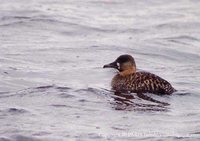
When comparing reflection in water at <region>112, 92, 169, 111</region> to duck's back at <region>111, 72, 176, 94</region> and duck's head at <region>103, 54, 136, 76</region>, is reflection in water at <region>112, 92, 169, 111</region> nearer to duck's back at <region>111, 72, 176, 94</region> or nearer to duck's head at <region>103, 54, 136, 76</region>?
duck's back at <region>111, 72, 176, 94</region>

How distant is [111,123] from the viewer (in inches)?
520

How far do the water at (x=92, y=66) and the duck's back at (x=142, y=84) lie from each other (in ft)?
0.63

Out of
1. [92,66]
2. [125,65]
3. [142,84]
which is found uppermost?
[125,65]

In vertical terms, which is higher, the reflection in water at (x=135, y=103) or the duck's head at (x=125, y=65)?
the duck's head at (x=125, y=65)

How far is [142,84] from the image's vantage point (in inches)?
637

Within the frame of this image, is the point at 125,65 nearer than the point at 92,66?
Yes

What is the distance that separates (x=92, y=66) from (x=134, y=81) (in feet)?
7.86

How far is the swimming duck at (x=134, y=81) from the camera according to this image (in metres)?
15.9

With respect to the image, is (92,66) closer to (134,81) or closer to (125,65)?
(125,65)

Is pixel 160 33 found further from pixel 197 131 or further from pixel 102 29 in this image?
pixel 197 131

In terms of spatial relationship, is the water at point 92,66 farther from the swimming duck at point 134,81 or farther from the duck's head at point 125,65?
the duck's head at point 125,65

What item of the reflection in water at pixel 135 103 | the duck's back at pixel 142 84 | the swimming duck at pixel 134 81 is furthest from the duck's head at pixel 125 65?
the reflection in water at pixel 135 103

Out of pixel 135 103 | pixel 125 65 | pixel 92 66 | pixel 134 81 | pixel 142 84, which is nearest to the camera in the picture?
pixel 135 103

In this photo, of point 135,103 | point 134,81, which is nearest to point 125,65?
point 134,81
